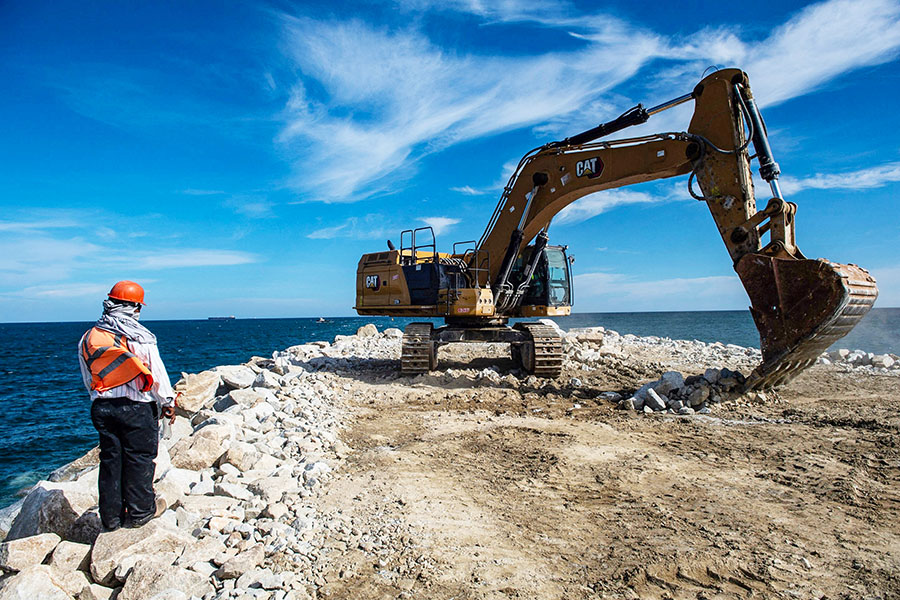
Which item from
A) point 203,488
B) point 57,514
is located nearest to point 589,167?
point 203,488

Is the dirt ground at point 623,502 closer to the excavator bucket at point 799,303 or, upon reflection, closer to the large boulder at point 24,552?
the excavator bucket at point 799,303

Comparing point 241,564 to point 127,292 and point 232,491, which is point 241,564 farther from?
point 127,292

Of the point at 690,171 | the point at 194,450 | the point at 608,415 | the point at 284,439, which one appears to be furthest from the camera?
the point at 690,171

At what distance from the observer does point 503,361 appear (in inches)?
540

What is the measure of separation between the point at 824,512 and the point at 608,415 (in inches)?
152

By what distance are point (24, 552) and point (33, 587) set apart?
611 millimetres

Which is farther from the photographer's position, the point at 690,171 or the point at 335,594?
the point at 690,171

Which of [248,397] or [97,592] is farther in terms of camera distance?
[248,397]

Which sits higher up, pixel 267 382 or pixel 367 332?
pixel 367 332

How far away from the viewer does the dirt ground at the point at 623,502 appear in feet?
11.4

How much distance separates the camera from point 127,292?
415 cm

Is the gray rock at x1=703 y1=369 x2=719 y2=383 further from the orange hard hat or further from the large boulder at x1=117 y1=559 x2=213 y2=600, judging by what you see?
the orange hard hat

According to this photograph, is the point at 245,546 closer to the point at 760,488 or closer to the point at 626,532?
the point at 626,532

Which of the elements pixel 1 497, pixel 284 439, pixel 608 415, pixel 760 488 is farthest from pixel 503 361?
pixel 1 497
